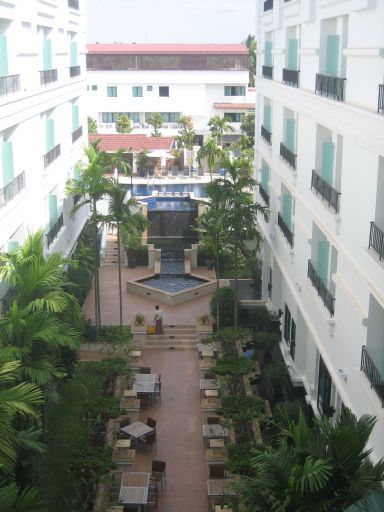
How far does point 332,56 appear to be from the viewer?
17469 millimetres

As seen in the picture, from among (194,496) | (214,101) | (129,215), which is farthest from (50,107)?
(214,101)

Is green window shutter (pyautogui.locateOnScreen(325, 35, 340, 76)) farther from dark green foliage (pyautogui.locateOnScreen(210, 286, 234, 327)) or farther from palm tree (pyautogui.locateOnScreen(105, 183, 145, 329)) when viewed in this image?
dark green foliage (pyautogui.locateOnScreen(210, 286, 234, 327))

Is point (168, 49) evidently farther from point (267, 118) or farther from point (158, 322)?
point (158, 322)

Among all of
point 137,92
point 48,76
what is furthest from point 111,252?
point 137,92

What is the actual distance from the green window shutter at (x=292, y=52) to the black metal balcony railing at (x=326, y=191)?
5.53m

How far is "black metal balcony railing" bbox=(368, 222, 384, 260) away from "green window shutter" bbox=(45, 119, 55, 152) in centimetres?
1638

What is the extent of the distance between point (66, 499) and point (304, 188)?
36.1 feet

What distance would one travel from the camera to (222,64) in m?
73.6

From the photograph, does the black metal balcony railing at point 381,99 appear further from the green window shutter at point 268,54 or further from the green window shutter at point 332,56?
the green window shutter at point 268,54

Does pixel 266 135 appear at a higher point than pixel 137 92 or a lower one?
lower

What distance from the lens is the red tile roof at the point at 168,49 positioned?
72875mm

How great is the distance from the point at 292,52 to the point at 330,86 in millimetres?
6515

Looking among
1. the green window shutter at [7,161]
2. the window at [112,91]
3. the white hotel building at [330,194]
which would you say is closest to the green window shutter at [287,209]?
the white hotel building at [330,194]

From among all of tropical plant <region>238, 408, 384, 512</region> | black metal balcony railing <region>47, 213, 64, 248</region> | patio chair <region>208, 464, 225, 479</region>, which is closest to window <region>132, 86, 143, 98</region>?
black metal balcony railing <region>47, 213, 64, 248</region>
